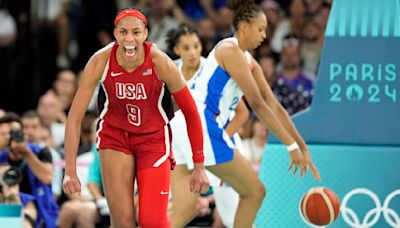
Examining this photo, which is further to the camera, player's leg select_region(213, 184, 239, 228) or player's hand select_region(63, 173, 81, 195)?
player's leg select_region(213, 184, 239, 228)

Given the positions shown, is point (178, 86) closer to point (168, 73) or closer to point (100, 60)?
point (168, 73)

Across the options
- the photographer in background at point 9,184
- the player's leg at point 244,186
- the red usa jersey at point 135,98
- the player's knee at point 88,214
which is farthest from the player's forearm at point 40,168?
the red usa jersey at point 135,98

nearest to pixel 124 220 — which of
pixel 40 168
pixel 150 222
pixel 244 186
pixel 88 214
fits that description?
pixel 150 222

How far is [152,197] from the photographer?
834cm

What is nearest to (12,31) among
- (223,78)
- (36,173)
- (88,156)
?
(88,156)

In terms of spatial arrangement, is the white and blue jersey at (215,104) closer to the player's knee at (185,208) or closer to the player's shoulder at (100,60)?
the player's knee at (185,208)

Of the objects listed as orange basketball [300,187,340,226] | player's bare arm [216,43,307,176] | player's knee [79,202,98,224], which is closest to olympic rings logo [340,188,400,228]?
orange basketball [300,187,340,226]

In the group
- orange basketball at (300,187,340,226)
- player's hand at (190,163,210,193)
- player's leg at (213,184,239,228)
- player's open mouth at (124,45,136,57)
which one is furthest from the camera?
player's leg at (213,184,239,228)

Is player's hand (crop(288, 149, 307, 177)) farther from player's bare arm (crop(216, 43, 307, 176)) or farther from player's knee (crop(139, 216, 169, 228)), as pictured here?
player's knee (crop(139, 216, 169, 228))

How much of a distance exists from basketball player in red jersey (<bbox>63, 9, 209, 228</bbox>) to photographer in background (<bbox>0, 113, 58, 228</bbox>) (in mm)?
2388

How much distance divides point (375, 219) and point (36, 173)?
3127 mm

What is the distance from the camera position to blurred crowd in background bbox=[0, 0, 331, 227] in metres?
13.6

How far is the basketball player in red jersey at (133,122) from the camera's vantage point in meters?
8.25

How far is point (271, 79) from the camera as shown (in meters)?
13.8
